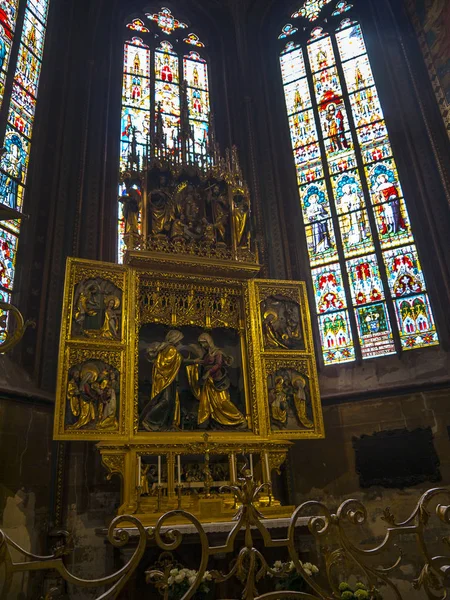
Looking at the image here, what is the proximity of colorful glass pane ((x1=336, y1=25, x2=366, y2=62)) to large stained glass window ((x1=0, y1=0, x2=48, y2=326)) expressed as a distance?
7.02m

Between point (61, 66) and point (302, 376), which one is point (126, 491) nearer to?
point (302, 376)

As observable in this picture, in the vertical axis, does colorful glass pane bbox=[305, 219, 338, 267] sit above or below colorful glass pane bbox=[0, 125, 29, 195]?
below

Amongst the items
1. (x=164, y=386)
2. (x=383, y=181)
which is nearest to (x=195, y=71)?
(x=383, y=181)

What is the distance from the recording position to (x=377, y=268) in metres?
10.1

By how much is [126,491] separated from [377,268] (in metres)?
6.46

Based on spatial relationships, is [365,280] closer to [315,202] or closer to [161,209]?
[315,202]

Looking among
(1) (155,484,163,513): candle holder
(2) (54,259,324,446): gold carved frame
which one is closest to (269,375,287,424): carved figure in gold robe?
(2) (54,259,324,446): gold carved frame

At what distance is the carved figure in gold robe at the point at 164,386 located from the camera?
22.1 feet

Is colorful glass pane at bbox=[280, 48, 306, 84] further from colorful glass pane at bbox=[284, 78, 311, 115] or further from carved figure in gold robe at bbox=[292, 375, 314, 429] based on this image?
carved figure in gold robe at bbox=[292, 375, 314, 429]

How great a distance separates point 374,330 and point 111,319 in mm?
5097

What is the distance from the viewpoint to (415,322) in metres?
9.41

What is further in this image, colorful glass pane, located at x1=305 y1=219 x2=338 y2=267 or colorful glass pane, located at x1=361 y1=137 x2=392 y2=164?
colorful glass pane, located at x1=361 y1=137 x2=392 y2=164

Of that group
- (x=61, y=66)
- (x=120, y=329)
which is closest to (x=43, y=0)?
(x=61, y=66)

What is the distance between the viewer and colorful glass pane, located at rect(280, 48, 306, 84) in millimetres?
12891
